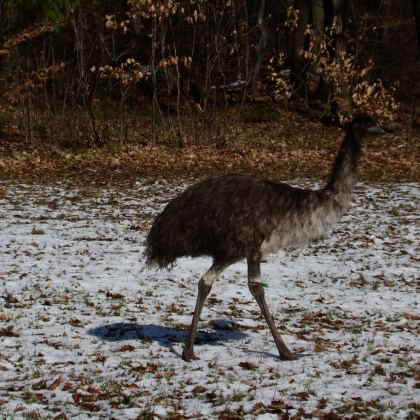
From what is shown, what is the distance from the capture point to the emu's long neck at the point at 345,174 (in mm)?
5691

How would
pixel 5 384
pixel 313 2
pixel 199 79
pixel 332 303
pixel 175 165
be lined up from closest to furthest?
pixel 5 384 → pixel 332 303 → pixel 175 165 → pixel 313 2 → pixel 199 79

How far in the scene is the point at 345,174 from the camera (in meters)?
5.75

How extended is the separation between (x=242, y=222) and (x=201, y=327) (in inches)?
71.3

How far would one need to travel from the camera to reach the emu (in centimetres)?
539

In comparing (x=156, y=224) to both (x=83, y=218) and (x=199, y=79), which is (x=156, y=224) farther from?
(x=199, y=79)

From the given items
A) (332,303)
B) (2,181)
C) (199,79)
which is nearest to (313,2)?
(199,79)

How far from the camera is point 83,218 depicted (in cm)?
1161

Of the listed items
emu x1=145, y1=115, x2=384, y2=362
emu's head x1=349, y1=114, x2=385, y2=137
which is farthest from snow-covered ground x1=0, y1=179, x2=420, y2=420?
emu's head x1=349, y1=114, x2=385, y2=137

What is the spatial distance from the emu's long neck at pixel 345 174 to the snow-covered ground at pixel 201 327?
1667mm

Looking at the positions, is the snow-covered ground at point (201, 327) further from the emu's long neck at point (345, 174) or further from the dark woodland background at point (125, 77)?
the dark woodland background at point (125, 77)

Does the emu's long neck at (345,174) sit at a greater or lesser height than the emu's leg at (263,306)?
greater

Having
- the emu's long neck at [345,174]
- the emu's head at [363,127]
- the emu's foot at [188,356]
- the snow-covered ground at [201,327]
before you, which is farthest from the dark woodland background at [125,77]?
the emu's foot at [188,356]

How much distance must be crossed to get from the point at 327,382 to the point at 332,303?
2.65 meters

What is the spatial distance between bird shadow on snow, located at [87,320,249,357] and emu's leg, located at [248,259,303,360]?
0.75m
